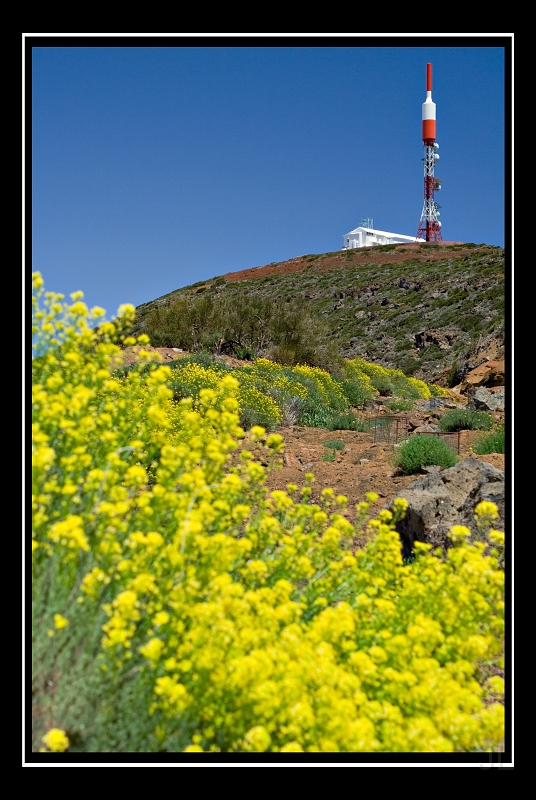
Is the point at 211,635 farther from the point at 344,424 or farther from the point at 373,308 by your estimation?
the point at 373,308

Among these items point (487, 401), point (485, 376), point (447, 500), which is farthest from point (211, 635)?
point (485, 376)

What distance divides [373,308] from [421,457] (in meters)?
28.8

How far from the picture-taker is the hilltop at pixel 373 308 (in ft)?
60.0

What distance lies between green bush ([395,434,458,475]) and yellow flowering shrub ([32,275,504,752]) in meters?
4.61

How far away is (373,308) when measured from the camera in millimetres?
35562

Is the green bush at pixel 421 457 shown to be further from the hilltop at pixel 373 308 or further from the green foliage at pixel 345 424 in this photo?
the hilltop at pixel 373 308

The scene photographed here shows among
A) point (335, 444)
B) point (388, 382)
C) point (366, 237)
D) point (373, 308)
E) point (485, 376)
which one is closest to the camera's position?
point (335, 444)

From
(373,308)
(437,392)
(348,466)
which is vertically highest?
(373,308)

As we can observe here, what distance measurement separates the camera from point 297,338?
18406 millimetres

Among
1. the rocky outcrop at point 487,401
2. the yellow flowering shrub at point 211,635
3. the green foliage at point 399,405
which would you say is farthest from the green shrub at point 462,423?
the yellow flowering shrub at point 211,635

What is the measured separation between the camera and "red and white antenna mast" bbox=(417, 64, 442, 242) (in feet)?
146

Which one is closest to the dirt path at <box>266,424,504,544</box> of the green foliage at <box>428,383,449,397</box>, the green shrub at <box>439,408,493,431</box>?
the green shrub at <box>439,408,493,431</box>

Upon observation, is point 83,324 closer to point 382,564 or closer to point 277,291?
point 382,564
